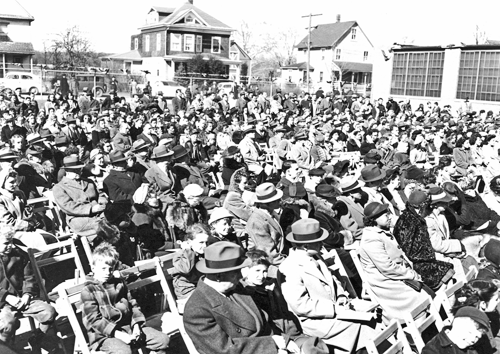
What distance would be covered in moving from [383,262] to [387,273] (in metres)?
0.12

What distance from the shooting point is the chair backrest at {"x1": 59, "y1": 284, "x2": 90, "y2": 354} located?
13.3 ft

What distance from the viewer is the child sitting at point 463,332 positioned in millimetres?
3547

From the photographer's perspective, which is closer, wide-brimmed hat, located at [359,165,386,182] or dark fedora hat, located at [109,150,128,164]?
wide-brimmed hat, located at [359,165,386,182]

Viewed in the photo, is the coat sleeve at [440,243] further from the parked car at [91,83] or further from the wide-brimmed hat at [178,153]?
the parked car at [91,83]

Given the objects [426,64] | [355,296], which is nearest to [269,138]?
[355,296]

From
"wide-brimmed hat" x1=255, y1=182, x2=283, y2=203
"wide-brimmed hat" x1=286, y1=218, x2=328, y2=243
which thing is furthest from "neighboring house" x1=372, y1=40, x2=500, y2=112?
"wide-brimmed hat" x1=286, y1=218, x2=328, y2=243

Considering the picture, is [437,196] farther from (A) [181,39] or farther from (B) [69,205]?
(A) [181,39]

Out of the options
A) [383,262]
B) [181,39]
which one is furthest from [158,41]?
[383,262]

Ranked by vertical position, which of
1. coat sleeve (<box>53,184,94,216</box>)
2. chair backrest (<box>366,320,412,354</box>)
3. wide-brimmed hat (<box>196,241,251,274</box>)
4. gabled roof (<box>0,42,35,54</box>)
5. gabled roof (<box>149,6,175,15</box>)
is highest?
gabled roof (<box>149,6,175,15</box>)

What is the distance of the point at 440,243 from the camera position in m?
5.97

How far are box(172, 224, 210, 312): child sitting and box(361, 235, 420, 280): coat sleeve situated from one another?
1591 mm

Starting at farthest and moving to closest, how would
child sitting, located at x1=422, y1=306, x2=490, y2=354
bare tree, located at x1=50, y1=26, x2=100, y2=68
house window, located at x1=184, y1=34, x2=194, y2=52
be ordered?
bare tree, located at x1=50, y1=26, x2=100, y2=68 < house window, located at x1=184, y1=34, x2=194, y2=52 < child sitting, located at x1=422, y1=306, x2=490, y2=354

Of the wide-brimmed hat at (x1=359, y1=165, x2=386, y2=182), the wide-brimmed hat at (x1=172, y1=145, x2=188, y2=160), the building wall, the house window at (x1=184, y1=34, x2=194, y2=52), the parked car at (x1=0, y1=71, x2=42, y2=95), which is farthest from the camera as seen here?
the house window at (x1=184, y1=34, x2=194, y2=52)

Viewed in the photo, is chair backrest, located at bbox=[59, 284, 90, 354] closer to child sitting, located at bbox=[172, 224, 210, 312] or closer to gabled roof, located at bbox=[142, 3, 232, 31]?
child sitting, located at bbox=[172, 224, 210, 312]
